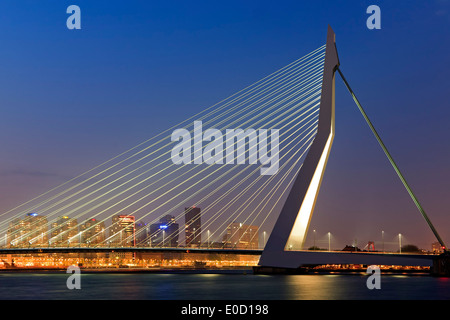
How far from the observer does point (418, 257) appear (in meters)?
41.2
